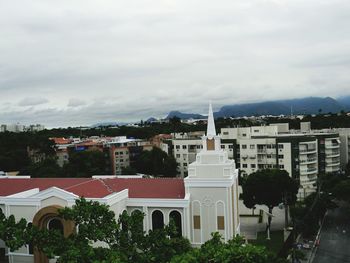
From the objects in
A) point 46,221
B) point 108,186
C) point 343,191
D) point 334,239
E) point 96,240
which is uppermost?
point 108,186

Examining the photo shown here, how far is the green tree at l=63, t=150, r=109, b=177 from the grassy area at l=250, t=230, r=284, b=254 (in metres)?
35.2

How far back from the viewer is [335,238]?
4375 cm

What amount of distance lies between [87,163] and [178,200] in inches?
1827

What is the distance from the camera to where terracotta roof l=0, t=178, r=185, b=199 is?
33.8 meters

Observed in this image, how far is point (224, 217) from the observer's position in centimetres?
3312

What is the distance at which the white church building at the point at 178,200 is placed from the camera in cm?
3196

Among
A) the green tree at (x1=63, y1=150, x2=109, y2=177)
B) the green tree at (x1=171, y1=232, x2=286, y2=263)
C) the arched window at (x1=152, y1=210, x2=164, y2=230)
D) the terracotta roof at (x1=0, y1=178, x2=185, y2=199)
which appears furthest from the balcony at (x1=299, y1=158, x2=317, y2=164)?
the green tree at (x1=171, y1=232, x2=286, y2=263)

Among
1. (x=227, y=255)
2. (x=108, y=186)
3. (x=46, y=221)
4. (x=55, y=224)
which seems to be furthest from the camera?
(x=108, y=186)

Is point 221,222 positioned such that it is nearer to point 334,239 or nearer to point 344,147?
point 334,239

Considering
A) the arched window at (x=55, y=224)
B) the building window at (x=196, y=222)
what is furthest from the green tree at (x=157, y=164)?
the arched window at (x=55, y=224)

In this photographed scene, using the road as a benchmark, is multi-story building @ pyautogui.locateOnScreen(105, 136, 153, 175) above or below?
above

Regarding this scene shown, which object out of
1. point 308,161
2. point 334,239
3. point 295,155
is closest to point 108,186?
point 334,239

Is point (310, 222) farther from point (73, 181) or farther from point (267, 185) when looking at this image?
point (73, 181)

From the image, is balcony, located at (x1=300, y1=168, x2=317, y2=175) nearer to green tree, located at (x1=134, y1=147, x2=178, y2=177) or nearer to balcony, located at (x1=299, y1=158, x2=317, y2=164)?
balcony, located at (x1=299, y1=158, x2=317, y2=164)
